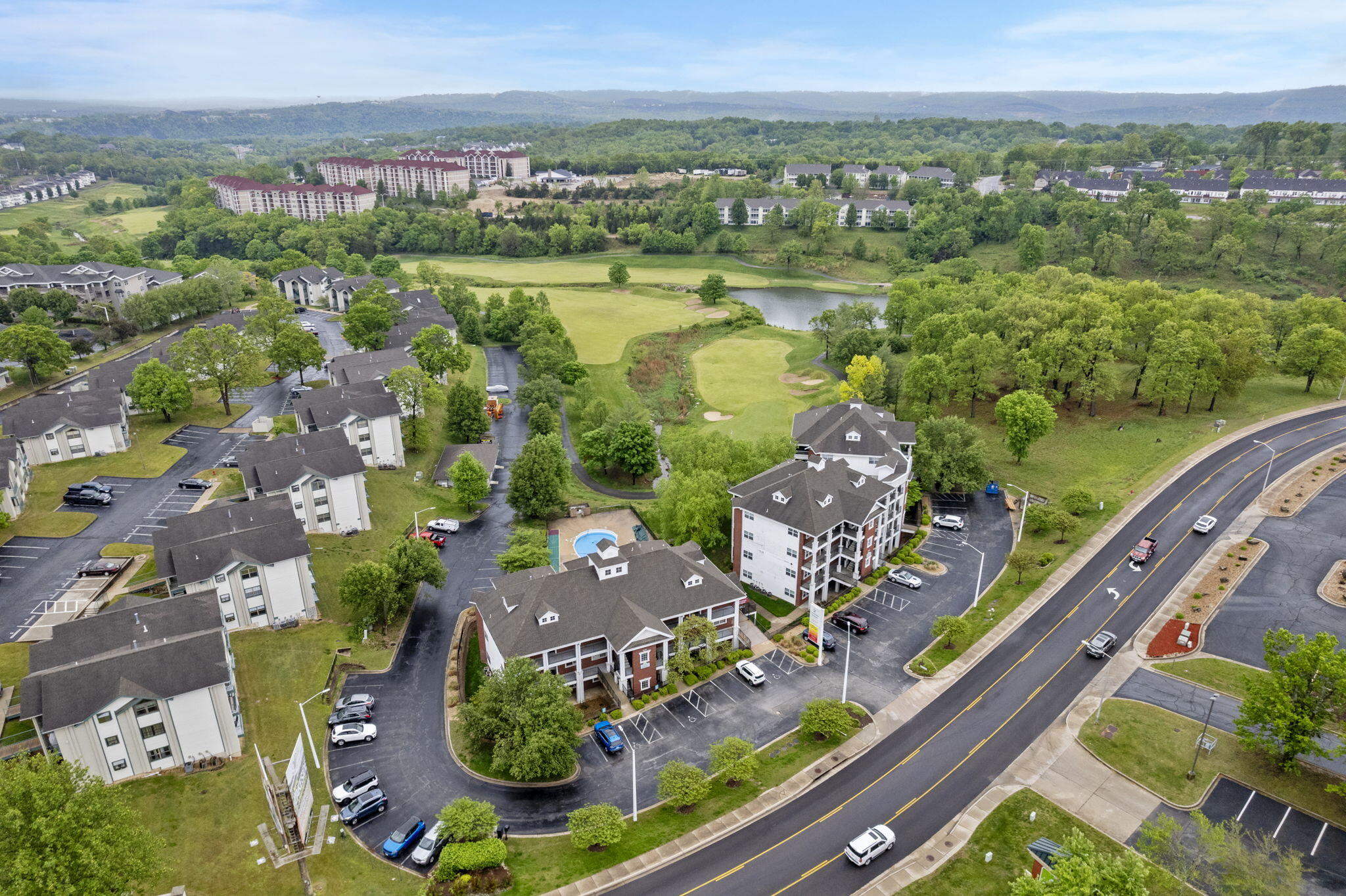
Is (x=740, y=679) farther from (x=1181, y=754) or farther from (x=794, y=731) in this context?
(x=1181, y=754)

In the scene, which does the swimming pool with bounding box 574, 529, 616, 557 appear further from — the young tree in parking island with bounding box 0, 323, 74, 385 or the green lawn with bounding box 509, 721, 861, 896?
the young tree in parking island with bounding box 0, 323, 74, 385

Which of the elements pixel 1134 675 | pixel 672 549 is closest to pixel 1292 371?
pixel 1134 675

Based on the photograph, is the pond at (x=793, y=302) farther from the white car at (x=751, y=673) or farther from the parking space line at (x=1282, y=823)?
the parking space line at (x=1282, y=823)

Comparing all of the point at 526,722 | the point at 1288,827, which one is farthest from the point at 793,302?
the point at 1288,827

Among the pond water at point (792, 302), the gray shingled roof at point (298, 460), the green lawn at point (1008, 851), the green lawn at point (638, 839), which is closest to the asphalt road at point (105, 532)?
the gray shingled roof at point (298, 460)

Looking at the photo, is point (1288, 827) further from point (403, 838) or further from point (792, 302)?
point (792, 302)

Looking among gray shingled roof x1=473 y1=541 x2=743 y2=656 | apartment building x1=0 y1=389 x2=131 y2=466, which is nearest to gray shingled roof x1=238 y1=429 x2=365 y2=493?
gray shingled roof x1=473 y1=541 x2=743 y2=656

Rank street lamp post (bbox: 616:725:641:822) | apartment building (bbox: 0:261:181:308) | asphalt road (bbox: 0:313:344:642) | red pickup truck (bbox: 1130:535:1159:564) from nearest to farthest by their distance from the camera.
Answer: street lamp post (bbox: 616:725:641:822), asphalt road (bbox: 0:313:344:642), red pickup truck (bbox: 1130:535:1159:564), apartment building (bbox: 0:261:181:308)
